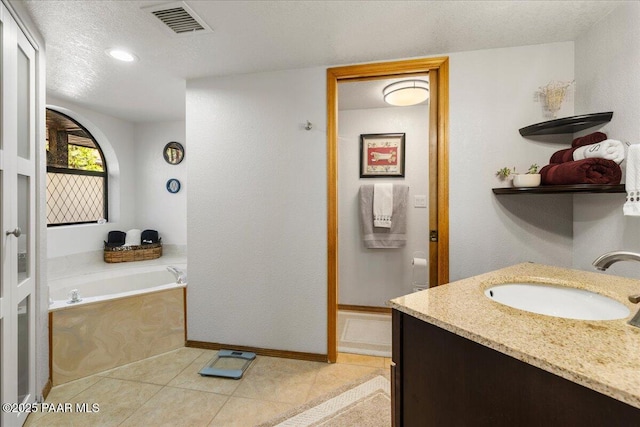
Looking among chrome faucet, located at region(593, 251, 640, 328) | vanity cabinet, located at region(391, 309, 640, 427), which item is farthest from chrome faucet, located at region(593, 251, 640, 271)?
vanity cabinet, located at region(391, 309, 640, 427)

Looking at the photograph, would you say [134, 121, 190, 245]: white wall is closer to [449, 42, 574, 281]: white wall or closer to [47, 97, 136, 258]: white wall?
[47, 97, 136, 258]: white wall

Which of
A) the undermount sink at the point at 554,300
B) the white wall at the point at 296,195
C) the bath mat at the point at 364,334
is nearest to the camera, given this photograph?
the undermount sink at the point at 554,300

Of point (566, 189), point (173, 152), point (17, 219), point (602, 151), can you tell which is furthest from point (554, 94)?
point (173, 152)

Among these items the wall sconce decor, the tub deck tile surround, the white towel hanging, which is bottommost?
the tub deck tile surround

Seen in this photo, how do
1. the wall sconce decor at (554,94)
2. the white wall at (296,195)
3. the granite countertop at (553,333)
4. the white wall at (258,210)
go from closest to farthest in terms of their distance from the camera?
the granite countertop at (553,333), the wall sconce decor at (554,94), the white wall at (296,195), the white wall at (258,210)

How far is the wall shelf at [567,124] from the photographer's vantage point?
60.1 inches

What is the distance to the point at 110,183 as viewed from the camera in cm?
346

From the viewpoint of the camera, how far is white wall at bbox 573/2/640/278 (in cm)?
138

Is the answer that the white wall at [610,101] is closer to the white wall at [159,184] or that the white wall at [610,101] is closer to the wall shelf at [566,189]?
the wall shelf at [566,189]

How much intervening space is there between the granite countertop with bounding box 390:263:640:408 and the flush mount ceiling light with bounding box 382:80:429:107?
1886 mm

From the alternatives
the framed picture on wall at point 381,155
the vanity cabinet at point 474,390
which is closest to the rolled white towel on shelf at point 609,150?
the vanity cabinet at point 474,390

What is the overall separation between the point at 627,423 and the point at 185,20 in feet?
7.29

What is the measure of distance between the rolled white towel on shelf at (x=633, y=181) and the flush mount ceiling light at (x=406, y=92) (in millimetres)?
1533

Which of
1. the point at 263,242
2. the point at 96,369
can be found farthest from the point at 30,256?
the point at 263,242
